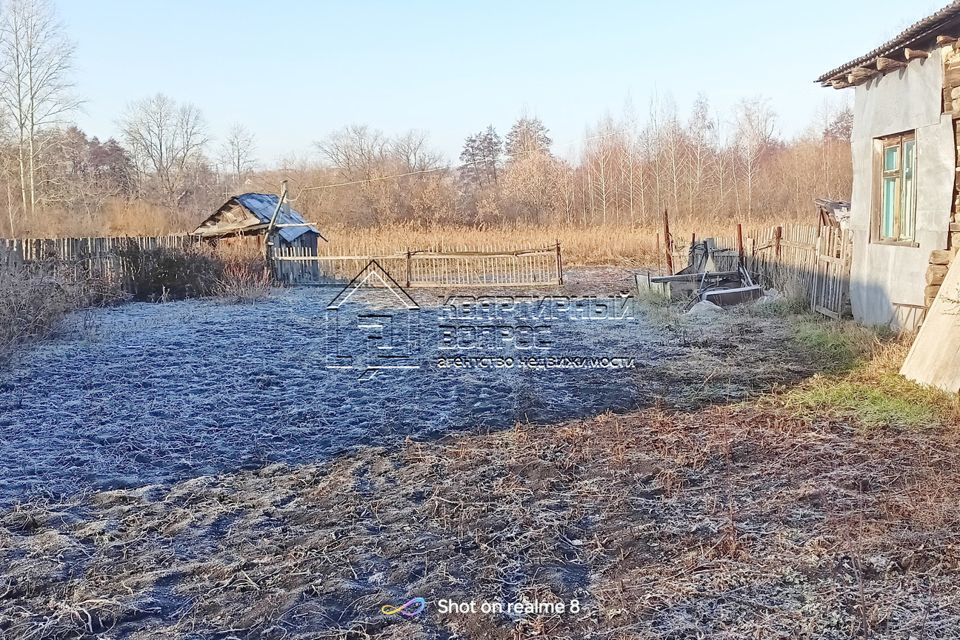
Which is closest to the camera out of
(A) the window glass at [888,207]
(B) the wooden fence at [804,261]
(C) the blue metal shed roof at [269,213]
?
(A) the window glass at [888,207]

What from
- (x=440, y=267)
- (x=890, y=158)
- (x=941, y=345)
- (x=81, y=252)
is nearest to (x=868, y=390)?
(x=941, y=345)

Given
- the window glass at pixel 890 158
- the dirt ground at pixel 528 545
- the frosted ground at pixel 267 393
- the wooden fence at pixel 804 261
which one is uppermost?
the window glass at pixel 890 158

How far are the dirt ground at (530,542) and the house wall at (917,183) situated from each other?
3189 mm

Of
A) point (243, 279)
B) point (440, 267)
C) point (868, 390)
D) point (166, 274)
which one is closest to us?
point (868, 390)

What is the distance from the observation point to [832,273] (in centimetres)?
965

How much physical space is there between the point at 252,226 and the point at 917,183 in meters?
16.4

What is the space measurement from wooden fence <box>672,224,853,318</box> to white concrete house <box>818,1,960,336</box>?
33 cm

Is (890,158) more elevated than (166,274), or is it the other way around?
(890,158)

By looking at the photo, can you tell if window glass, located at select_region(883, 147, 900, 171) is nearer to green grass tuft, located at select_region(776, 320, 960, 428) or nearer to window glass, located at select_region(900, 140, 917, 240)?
window glass, located at select_region(900, 140, 917, 240)

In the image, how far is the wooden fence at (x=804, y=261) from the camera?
30.7ft

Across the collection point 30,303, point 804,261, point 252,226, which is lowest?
point 30,303

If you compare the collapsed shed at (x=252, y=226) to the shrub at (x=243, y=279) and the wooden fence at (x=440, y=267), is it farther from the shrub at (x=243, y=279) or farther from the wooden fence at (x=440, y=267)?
the shrub at (x=243, y=279)

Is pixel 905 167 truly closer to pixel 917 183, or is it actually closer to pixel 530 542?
pixel 917 183

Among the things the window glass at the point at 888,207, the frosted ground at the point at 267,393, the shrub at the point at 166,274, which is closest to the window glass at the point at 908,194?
the window glass at the point at 888,207
